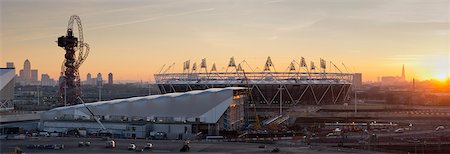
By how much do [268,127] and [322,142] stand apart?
12462 mm

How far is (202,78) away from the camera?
8831 cm

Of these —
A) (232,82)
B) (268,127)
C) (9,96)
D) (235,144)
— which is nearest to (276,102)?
(232,82)

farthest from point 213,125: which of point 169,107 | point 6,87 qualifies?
point 6,87

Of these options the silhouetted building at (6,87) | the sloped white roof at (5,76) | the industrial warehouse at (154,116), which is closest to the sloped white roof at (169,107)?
the industrial warehouse at (154,116)

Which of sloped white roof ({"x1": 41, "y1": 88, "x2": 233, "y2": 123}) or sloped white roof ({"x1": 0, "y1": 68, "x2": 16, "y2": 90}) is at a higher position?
sloped white roof ({"x1": 0, "y1": 68, "x2": 16, "y2": 90})

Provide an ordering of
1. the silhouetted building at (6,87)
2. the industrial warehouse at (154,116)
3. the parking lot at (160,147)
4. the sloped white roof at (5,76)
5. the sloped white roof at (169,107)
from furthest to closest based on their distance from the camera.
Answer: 1. the silhouetted building at (6,87)
2. the sloped white roof at (5,76)
3. the sloped white roof at (169,107)
4. the industrial warehouse at (154,116)
5. the parking lot at (160,147)

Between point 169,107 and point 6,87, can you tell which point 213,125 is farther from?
point 6,87

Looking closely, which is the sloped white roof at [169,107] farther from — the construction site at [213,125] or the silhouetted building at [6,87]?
the silhouetted building at [6,87]

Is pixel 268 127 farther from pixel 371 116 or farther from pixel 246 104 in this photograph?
pixel 371 116

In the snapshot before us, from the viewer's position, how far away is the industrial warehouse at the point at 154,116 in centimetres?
4619

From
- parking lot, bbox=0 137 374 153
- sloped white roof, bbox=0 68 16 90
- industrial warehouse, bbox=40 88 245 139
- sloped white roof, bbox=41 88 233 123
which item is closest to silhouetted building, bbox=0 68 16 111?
sloped white roof, bbox=0 68 16 90

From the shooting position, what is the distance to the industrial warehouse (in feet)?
152

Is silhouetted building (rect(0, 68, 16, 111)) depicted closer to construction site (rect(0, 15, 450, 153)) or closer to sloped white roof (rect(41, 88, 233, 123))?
construction site (rect(0, 15, 450, 153))

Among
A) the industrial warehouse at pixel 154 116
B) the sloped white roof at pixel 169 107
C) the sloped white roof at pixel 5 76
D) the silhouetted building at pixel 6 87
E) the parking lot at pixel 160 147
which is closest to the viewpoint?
the parking lot at pixel 160 147
